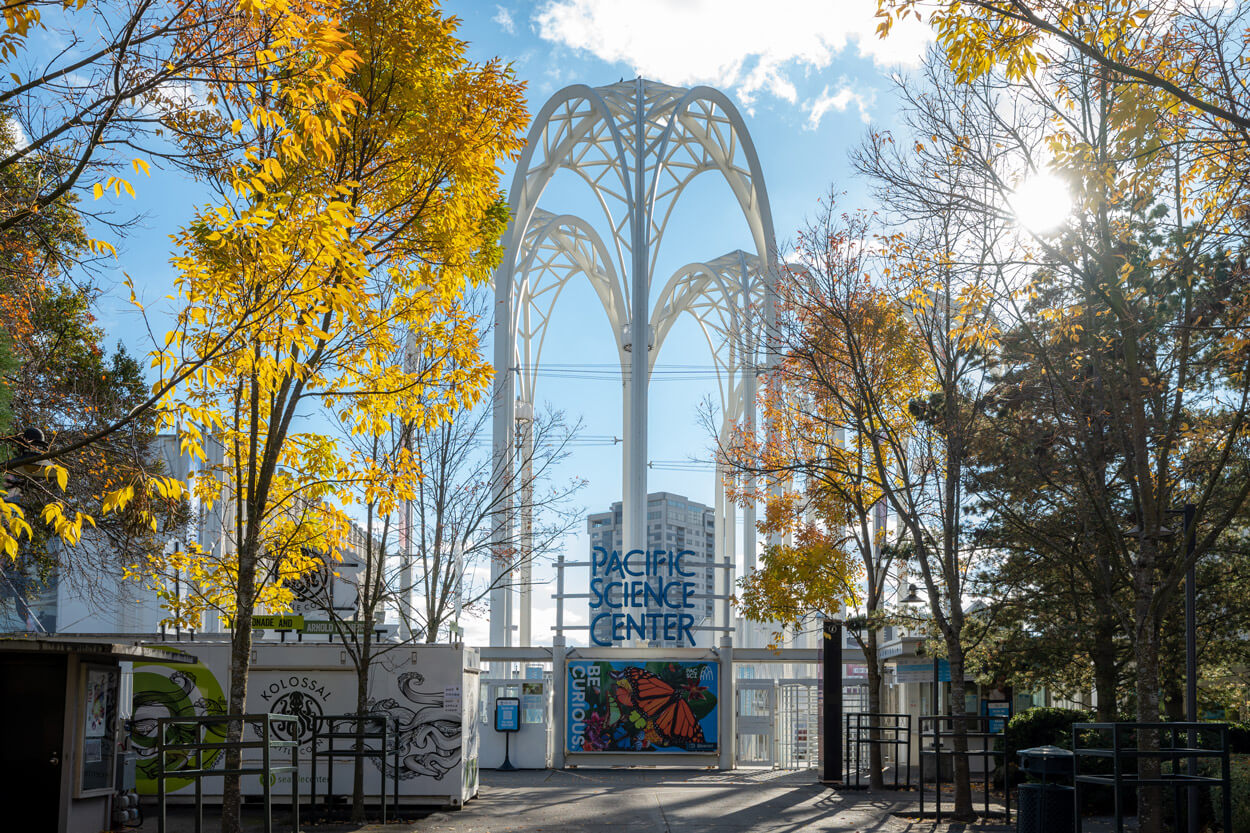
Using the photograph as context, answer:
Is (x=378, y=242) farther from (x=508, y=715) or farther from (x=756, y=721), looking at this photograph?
(x=756, y=721)

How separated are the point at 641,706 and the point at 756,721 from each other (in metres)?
2.97

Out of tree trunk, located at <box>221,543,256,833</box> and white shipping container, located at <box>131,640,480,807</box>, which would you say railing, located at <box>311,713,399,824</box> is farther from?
tree trunk, located at <box>221,543,256,833</box>

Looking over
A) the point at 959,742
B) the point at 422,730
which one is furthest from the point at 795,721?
the point at 422,730

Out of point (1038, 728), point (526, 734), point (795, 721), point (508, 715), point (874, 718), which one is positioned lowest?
point (795, 721)

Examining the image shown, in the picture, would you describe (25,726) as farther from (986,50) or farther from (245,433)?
(986,50)

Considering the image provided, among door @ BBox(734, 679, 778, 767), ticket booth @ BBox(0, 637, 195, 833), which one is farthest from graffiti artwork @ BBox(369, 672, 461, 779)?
door @ BBox(734, 679, 778, 767)

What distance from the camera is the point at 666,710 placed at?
84.5 feet

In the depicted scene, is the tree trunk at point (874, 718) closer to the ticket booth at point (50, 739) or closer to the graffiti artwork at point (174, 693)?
the graffiti artwork at point (174, 693)

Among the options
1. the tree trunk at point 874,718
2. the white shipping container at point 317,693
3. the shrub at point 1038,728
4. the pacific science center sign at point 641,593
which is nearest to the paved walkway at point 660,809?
the tree trunk at point 874,718

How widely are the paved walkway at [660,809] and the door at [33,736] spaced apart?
5.75ft

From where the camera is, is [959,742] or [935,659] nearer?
[959,742]

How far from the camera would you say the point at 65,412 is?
18219 millimetres

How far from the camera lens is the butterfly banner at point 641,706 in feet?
84.2

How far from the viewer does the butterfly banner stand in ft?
84.2
